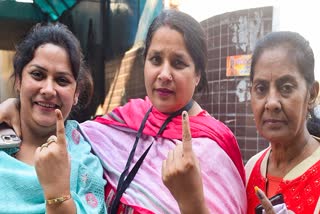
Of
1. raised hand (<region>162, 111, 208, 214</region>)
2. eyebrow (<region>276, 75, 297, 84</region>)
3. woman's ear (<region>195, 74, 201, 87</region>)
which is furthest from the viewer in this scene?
woman's ear (<region>195, 74, 201, 87</region>)

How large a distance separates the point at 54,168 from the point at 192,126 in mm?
679

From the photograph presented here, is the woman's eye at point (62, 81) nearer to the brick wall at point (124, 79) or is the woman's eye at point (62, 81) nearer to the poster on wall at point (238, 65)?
the poster on wall at point (238, 65)

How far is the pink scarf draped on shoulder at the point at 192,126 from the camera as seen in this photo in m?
1.92

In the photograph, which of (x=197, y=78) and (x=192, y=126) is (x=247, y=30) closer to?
(x=197, y=78)

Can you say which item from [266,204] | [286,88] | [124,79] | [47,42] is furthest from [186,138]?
[124,79]

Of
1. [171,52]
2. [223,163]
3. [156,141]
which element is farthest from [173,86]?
[223,163]

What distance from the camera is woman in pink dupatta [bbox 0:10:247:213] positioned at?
184cm

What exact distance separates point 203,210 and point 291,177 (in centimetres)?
50

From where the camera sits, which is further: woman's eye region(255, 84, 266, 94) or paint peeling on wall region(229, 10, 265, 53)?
paint peeling on wall region(229, 10, 265, 53)

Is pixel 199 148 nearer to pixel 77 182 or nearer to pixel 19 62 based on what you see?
pixel 77 182

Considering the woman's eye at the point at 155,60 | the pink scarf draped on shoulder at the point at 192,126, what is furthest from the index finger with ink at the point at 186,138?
the woman's eye at the point at 155,60

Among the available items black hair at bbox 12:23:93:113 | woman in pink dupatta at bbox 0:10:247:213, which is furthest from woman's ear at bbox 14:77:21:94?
woman in pink dupatta at bbox 0:10:247:213

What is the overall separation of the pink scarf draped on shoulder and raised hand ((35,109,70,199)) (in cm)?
54

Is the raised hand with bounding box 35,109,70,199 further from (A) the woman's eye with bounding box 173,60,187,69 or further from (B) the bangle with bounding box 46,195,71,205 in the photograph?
(A) the woman's eye with bounding box 173,60,187,69
